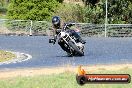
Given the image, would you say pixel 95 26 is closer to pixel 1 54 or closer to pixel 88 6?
pixel 88 6

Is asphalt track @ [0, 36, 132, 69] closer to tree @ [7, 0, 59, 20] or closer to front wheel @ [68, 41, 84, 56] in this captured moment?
front wheel @ [68, 41, 84, 56]

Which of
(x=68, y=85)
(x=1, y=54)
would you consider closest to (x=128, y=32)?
(x=1, y=54)

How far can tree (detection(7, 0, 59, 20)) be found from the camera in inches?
1476

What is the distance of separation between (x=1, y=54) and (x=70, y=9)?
54.1 ft

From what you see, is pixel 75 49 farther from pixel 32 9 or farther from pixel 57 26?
pixel 32 9

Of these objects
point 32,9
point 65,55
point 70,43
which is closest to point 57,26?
point 70,43

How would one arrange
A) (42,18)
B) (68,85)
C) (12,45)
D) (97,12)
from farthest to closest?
1. (42,18)
2. (97,12)
3. (12,45)
4. (68,85)

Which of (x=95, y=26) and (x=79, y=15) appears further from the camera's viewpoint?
(x=79, y=15)

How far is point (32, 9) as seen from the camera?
3788 cm

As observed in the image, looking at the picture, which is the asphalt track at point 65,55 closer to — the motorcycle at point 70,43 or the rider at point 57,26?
the motorcycle at point 70,43

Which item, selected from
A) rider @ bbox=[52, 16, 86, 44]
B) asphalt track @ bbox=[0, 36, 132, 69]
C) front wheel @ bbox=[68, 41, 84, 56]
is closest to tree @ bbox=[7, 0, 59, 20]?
asphalt track @ bbox=[0, 36, 132, 69]

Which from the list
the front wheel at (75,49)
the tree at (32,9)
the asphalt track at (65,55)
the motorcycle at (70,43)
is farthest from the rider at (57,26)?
the tree at (32,9)

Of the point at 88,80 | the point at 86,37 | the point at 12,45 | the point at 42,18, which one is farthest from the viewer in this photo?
the point at 42,18

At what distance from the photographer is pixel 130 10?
34.1m
